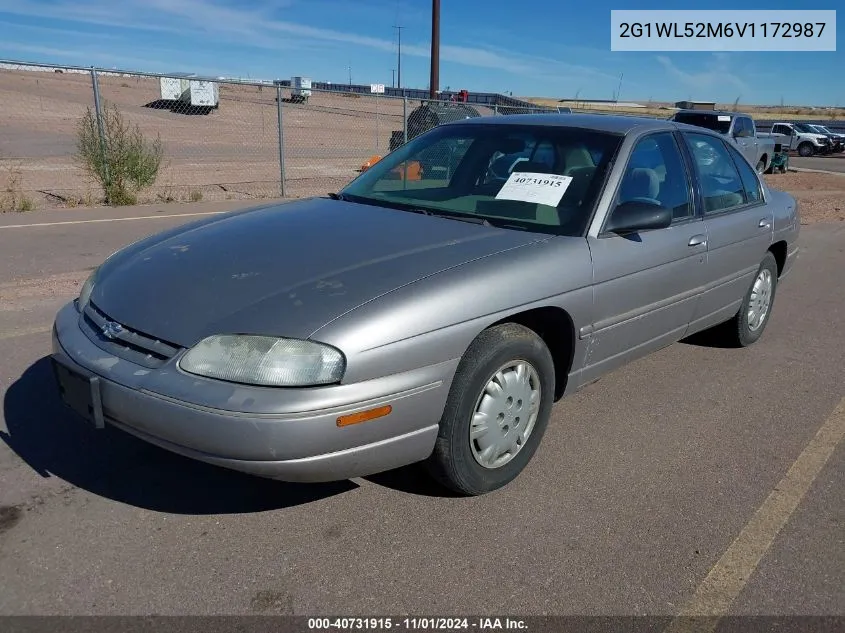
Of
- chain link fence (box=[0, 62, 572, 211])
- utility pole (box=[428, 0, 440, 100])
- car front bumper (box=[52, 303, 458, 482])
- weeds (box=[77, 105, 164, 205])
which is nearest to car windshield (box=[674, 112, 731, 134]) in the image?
chain link fence (box=[0, 62, 572, 211])

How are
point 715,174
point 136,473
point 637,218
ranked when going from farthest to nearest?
point 715,174 → point 637,218 → point 136,473

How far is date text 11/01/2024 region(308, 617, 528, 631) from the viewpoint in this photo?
2311 millimetres

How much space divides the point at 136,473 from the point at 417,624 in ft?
4.96

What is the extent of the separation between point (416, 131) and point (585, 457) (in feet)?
46.7

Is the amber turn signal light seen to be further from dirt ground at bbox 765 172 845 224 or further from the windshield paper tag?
dirt ground at bbox 765 172 845 224

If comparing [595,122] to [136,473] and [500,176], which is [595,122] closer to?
[500,176]

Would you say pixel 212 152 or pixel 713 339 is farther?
pixel 212 152

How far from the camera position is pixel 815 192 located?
59.0 ft

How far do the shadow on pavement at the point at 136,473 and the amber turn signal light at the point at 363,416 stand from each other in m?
0.72

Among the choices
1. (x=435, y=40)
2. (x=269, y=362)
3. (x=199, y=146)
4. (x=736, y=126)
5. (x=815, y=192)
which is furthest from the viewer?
(x=199, y=146)

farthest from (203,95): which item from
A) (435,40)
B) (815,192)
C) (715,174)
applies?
(715,174)

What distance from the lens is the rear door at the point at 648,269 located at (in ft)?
11.4

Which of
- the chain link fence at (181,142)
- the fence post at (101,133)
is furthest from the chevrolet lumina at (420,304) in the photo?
the chain link fence at (181,142)

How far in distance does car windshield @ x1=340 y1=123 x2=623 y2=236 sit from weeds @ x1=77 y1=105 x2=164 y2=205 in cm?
758
